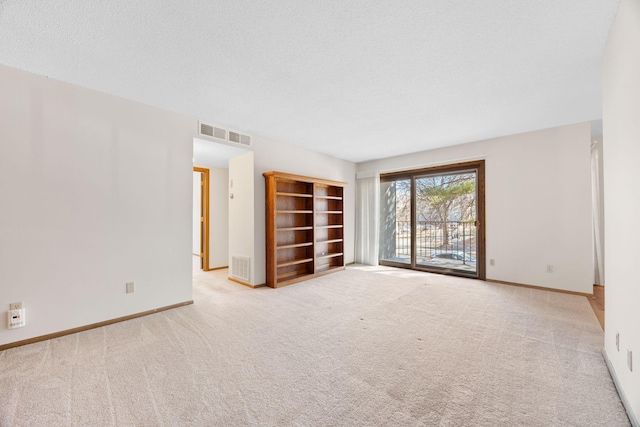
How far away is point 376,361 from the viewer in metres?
2.01

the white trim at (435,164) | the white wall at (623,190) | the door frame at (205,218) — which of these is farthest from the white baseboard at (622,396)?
the door frame at (205,218)

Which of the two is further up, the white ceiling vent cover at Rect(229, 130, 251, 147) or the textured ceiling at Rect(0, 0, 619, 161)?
the textured ceiling at Rect(0, 0, 619, 161)

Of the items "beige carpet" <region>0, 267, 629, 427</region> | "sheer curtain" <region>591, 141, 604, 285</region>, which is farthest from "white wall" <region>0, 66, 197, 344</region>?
"sheer curtain" <region>591, 141, 604, 285</region>

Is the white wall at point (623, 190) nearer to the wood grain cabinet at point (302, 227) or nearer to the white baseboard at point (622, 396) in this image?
the white baseboard at point (622, 396)

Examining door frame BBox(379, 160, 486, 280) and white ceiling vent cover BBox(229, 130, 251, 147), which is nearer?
white ceiling vent cover BBox(229, 130, 251, 147)

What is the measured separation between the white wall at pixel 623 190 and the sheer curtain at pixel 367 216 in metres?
4.05

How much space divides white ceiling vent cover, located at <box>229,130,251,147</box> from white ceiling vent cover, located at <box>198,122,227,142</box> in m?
0.11

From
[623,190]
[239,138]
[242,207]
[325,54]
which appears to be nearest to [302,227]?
[242,207]

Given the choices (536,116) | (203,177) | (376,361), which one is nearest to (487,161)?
(536,116)

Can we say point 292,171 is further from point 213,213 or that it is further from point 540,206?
point 540,206

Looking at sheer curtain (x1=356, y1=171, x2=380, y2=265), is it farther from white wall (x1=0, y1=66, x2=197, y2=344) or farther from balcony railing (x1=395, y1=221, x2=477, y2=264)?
Answer: white wall (x1=0, y1=66, x2=197, y2=344)

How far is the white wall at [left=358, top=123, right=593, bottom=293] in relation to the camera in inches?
145

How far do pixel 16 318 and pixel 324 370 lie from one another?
269 cm

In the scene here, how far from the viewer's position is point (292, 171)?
482 centimetres
